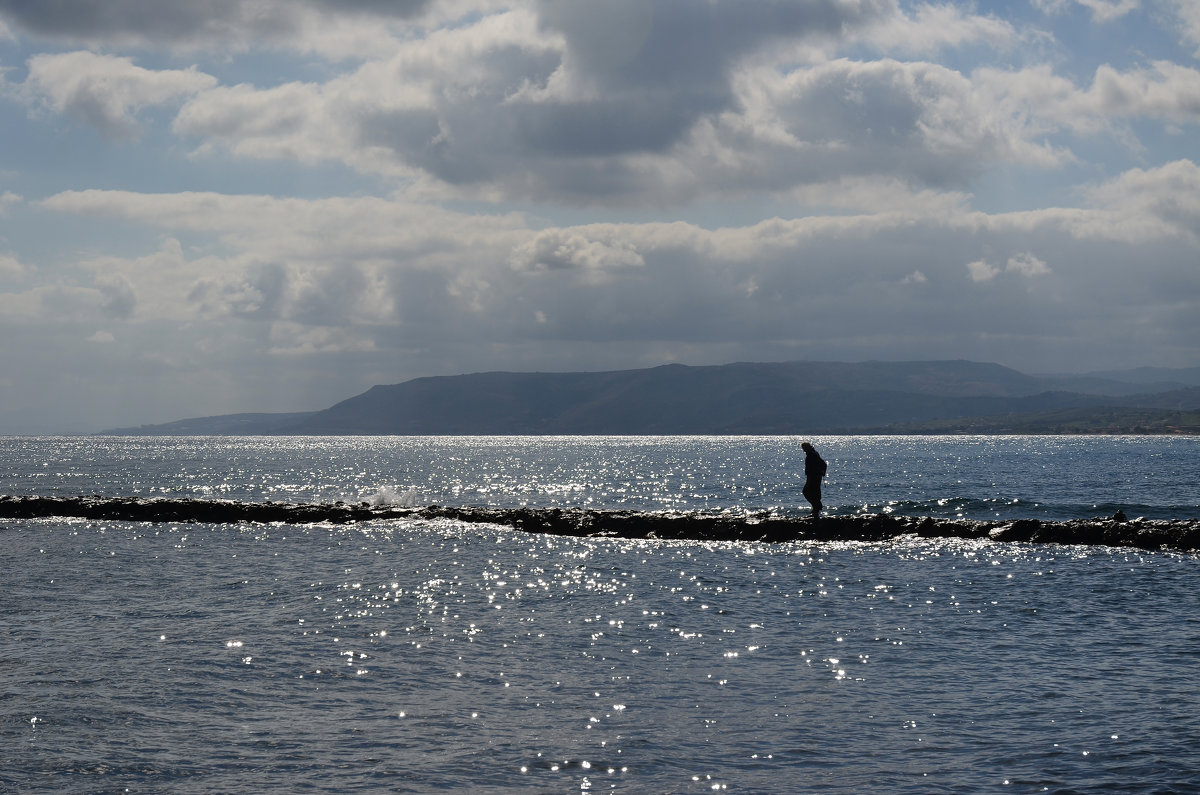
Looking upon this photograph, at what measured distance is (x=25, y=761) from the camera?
42.4 feet

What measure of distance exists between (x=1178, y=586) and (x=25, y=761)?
26.9 metres

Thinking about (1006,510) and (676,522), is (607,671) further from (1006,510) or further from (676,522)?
(1006,510)

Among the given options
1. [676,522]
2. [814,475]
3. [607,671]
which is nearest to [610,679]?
[607,671]

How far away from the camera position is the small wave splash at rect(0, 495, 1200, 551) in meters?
38.4

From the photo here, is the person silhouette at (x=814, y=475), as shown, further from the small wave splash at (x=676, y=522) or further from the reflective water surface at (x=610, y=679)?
the reflective water surface at (x=610, y=679)

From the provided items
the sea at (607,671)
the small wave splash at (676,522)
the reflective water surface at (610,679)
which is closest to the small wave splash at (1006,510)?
the small wave splash at (676,522)

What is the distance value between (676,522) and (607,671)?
1096 inches

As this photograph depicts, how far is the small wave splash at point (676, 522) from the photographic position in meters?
38.4

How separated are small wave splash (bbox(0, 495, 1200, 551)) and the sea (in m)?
2.40

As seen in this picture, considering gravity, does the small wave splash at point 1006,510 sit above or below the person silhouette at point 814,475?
below

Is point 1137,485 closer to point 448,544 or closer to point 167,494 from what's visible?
point 448,544

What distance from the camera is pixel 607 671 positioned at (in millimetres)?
17641

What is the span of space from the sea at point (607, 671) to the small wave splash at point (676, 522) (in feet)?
7.89

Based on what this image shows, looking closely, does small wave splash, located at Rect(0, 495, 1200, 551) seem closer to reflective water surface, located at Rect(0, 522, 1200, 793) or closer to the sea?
the sea
